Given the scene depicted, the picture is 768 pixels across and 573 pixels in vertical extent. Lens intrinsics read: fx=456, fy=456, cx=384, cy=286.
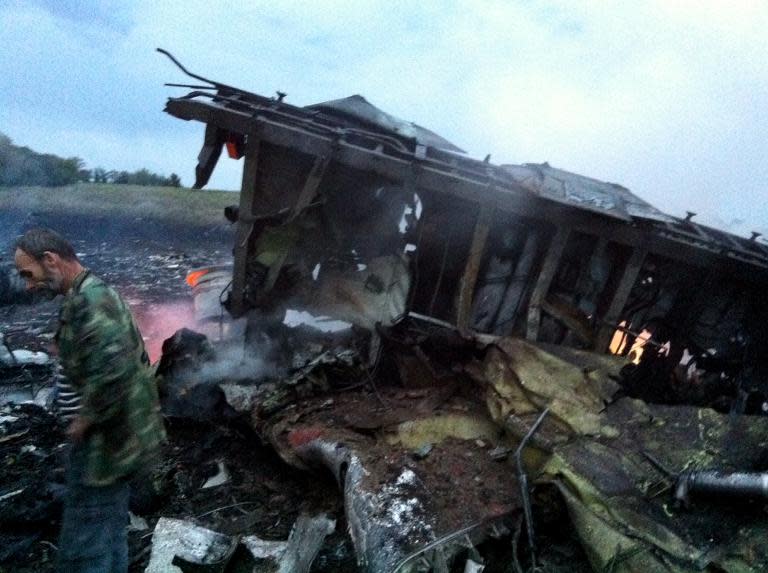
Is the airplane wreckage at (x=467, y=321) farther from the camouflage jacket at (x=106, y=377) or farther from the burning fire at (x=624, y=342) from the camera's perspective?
the camouflage jacket at (x=106, y=377)

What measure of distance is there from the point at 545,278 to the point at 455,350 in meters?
1.27

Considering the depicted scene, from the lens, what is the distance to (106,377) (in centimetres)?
231

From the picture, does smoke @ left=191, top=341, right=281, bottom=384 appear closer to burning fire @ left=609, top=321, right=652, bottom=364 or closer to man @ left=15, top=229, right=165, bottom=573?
man @ left=15, top=229, right=165, bottom=573

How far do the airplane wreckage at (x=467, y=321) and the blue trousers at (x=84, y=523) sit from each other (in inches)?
59.4

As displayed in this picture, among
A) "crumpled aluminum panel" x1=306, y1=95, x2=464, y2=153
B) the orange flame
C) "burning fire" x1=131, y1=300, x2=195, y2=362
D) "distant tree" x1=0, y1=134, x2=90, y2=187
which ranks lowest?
"burning fire" x1=131, y1=300, x2=195, y2=362

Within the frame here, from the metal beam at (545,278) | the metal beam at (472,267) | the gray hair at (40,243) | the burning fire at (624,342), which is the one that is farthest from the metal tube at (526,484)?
the gray hair at (40,243)

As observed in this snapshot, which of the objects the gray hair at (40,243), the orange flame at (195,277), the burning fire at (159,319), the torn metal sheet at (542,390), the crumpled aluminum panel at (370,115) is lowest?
the burning fire at (159,319)

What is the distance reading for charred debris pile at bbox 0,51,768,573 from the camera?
10.3 feet

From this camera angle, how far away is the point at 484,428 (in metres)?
4.16

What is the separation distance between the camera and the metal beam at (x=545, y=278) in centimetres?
484

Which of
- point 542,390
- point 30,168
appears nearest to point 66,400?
point 542,390

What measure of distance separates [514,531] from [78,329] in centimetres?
294

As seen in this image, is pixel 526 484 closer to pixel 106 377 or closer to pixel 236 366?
pixel 106 377

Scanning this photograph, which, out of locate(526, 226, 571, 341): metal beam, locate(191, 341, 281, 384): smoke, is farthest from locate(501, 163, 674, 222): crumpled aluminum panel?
locate(191, 341, 281, 384): smoke
